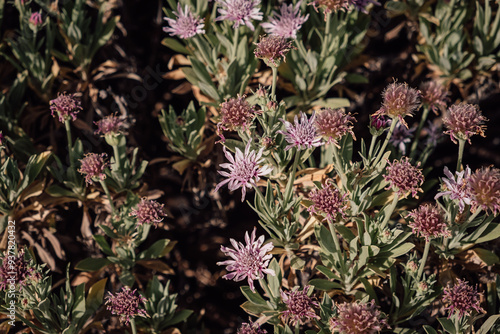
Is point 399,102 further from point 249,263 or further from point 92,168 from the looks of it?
point 92,168

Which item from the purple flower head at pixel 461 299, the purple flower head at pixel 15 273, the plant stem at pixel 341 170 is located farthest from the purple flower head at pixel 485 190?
the purple flower head at pixel 15 273

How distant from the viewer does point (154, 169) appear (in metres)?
2.30

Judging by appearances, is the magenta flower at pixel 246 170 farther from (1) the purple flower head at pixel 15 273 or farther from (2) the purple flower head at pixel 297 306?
(1) the purple flower head at pixel 15 273

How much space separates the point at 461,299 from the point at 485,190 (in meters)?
0.40

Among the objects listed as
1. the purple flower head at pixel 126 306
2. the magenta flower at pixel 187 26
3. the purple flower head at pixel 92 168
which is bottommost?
the purple flower head at pixel 126 306

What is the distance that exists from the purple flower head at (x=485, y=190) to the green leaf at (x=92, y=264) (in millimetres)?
1416

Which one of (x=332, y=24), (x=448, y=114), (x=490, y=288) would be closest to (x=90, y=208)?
(x=332, y=24)

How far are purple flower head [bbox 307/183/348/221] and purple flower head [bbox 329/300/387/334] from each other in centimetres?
31

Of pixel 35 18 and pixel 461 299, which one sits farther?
pixel 35 18

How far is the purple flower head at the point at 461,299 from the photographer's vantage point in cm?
155

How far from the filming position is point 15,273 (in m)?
1.58

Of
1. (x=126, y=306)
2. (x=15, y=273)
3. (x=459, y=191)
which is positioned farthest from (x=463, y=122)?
(x=15, y=273)

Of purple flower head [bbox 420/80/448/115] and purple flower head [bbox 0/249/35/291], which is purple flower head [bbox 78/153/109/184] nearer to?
purple flower head [bbox 0/249/35/291]

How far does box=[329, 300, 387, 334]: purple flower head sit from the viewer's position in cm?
144
